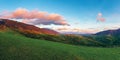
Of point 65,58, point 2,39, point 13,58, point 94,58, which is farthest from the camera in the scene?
point 2,39

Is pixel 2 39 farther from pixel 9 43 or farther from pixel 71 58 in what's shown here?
pixel 71 58

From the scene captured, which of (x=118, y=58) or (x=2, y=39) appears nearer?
(x=118, y=58)

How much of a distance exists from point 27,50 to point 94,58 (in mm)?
16967

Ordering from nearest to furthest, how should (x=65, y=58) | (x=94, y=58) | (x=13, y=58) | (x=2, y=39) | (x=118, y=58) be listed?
(x=13, y=58) → (x=65, y=58) → (x=94, y=58) → (x=118, y=58) → (x=2, y=39)

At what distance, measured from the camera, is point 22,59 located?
51969mm

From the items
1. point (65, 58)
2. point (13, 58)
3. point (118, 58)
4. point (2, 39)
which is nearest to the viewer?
Result: point (13, 58)

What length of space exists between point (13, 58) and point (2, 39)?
18.1 m

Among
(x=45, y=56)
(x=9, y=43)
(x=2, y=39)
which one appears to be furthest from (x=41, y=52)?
(x=2, y=39)

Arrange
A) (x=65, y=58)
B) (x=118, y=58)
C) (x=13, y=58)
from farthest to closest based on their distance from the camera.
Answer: (x=118, y=58) → (x=65, y=58) → (x=13, y=58)

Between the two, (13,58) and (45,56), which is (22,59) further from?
(45,56)

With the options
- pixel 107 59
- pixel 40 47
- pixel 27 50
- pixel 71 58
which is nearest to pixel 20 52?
pixel 27 50

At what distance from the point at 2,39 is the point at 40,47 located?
41.1 feet

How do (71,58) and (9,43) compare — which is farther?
(9,43)

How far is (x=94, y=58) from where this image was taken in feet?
193
